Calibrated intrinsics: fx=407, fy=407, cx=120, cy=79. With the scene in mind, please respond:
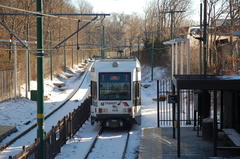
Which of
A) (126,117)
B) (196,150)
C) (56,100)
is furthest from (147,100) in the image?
(196,150)

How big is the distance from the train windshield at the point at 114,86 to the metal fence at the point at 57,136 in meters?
1.71

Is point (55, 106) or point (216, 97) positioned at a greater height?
point (216, 97)

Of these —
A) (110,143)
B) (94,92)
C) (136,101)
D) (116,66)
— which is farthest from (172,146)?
(94,92)

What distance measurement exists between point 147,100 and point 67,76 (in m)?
28.6

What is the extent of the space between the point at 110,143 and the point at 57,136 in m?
3.23

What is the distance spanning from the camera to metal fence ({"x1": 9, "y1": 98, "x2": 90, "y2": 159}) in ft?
37.7

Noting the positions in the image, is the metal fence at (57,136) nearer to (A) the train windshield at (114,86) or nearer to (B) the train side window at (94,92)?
(B) the train side window at (94,92)

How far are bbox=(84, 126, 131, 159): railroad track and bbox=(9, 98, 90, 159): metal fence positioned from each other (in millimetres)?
1152

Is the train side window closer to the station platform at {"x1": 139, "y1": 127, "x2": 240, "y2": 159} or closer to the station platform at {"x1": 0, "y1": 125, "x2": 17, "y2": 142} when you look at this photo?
the station platform at {"x1": 139, "y1": 127, "x2": 240, "y2": 159}

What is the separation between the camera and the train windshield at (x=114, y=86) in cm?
1948

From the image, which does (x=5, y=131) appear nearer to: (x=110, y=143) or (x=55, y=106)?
(x=110, y=143)

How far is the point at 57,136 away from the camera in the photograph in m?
15.1

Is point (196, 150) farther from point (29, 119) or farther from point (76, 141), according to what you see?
point (29, 119)

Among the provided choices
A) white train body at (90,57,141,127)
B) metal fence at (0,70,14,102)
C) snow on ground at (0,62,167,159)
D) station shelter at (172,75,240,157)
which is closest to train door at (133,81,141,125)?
white train body at (90,57,141,127)
